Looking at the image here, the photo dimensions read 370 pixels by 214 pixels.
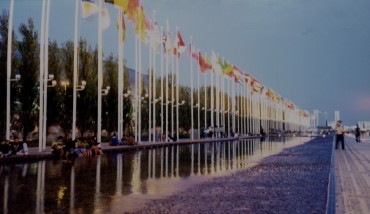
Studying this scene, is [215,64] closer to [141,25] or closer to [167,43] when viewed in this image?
[167,43]

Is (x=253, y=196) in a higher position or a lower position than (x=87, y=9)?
lower

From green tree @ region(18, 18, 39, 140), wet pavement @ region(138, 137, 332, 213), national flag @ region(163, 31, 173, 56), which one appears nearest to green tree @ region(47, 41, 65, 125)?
green tree @ region(18, 18, 39, 140)

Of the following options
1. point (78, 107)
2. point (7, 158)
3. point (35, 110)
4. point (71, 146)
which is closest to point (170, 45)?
point (78, 107)

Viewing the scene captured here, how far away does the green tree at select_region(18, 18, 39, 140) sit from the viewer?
101 ft

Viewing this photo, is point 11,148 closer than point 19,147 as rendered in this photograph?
Yes

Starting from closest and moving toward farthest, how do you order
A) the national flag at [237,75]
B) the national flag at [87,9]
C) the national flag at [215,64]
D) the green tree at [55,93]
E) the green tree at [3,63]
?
the national flag at [87,9] → the green tree at [3,63] → the green tree at [55,93] → the national flag at [215,64] → the national flag at [237,75]

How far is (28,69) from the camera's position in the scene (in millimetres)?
31016

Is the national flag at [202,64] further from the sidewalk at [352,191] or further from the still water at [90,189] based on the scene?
the sidewalk at [352,191]

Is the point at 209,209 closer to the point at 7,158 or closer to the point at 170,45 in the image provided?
the point at 7,158

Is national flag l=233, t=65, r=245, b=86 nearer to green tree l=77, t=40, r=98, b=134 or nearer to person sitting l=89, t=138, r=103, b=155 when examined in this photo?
green tree l=77, t=40, r=98, b=134

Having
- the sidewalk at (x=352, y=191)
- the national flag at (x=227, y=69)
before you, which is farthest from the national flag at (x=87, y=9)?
the national flag at (x=227, y=69)

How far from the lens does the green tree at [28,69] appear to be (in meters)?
30.8

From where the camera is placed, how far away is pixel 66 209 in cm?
770

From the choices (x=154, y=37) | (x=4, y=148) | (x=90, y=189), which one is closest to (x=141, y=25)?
(x=154, y=37)
